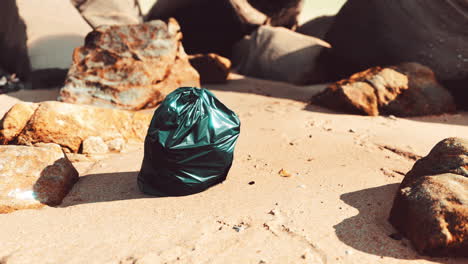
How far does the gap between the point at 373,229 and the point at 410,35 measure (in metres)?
3.46

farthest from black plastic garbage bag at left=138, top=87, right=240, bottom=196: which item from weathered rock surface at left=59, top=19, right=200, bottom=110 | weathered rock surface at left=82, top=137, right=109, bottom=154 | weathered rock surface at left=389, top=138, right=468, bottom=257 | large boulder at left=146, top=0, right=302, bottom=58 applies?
large boulder at left=146, top=0, right=302, bottom=58

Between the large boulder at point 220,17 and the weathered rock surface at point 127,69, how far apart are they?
195 cm

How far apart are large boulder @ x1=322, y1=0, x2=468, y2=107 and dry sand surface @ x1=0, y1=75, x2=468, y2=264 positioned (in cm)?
144

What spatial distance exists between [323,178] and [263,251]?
0.94 metres

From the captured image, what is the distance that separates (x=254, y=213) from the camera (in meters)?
2.24

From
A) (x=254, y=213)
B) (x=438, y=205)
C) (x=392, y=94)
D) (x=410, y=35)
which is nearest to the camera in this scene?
(x=438, y=205)

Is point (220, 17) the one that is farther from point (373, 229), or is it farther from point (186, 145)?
point (373, 229)

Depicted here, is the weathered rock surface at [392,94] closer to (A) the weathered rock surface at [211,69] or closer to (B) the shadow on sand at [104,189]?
(A) the weathered rock surface at [211,69]

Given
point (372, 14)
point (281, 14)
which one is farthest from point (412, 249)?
point (281, 14)

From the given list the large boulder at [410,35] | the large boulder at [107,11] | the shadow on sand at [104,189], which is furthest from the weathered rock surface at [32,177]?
the large boulder at [107,11]

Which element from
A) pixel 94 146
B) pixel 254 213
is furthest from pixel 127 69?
pixel 254 213

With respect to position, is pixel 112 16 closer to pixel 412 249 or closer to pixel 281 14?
pixel 281 14

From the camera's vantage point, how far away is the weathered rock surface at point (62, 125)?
314 cm

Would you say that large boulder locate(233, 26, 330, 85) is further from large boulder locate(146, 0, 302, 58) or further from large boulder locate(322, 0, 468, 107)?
large boulder locate(322, 0, 468, 107)
